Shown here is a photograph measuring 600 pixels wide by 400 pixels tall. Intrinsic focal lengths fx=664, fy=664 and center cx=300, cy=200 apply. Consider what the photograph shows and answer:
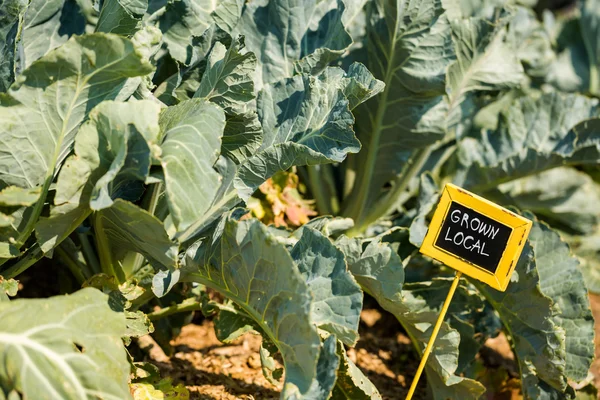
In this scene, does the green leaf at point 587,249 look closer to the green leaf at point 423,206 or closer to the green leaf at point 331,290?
the green leaf at point 423,206

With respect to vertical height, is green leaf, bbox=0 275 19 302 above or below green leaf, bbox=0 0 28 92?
below

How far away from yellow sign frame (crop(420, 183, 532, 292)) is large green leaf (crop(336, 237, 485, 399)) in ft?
0.51

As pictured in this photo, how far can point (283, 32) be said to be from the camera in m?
2.69

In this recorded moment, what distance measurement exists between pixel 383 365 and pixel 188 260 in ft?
4.10

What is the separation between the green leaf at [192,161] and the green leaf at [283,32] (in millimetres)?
761

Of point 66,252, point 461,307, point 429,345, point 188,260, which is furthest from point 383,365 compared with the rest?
point 66,252

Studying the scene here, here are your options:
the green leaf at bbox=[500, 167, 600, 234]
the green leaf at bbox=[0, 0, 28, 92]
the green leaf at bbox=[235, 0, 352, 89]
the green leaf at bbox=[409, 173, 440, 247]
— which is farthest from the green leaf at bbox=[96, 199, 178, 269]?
the green leaf at bbox=[500, 167, 600, 234]

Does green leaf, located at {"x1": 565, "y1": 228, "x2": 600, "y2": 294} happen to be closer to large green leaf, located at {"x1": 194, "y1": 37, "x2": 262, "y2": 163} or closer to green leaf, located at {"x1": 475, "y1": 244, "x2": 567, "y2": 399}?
green leaf, located at {"x1": 475, "y1": 244, "x2": 567, "y2": 399}

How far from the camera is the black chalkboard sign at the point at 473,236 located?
2193mm

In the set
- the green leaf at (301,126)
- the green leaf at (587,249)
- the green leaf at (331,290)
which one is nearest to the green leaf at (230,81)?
the green leaf at (301,126)

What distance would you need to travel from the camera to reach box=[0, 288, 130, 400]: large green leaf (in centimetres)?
163

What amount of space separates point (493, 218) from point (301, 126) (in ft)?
2.33

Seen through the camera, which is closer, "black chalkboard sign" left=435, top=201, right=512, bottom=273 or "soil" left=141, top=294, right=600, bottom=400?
"black chalkboard sign" left=435, top=201, right=512, bottom=273

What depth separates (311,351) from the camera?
5.72 ft
